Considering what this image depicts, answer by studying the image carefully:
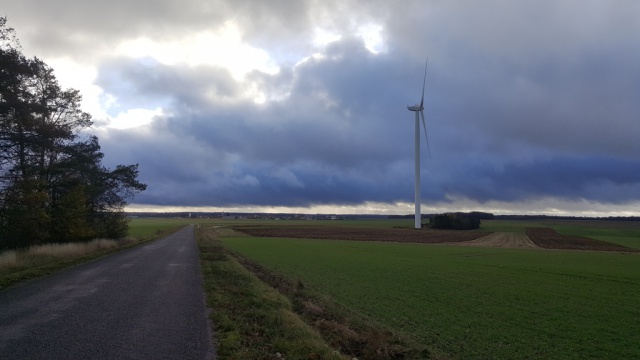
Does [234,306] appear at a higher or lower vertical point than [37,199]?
lower

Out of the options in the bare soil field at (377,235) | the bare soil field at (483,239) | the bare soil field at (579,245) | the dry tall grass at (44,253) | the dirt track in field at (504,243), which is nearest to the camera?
the dry tall grass at (44,253)

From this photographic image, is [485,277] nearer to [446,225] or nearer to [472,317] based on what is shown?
[472,317]

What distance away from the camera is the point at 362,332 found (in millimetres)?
11492

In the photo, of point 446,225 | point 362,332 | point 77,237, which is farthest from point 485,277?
point 446,225

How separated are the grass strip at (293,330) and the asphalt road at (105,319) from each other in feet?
1.87

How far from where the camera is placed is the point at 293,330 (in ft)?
33.9

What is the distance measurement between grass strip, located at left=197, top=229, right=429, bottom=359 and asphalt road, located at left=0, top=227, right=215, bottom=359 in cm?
57

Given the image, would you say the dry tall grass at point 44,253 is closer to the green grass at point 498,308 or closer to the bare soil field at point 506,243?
the green grass at point 498,308

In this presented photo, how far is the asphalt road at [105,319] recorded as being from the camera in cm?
832

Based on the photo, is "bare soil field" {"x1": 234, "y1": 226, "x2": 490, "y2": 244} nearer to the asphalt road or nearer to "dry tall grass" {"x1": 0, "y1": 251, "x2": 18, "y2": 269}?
"dry tall grass" {"x1": 0, "y1": 251, "x2": 18, "y2": 269}

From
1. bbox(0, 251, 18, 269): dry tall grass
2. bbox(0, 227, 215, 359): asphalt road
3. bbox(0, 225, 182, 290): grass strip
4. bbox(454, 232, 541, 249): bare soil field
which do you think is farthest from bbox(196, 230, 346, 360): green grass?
bbox(454, 232, 541, 249): bare soil field

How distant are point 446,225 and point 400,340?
5169 inches

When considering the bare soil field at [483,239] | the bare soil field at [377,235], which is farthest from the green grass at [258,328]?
A: the bare soil field at [377,235]

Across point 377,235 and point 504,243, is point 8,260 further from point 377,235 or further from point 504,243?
point 377,235
